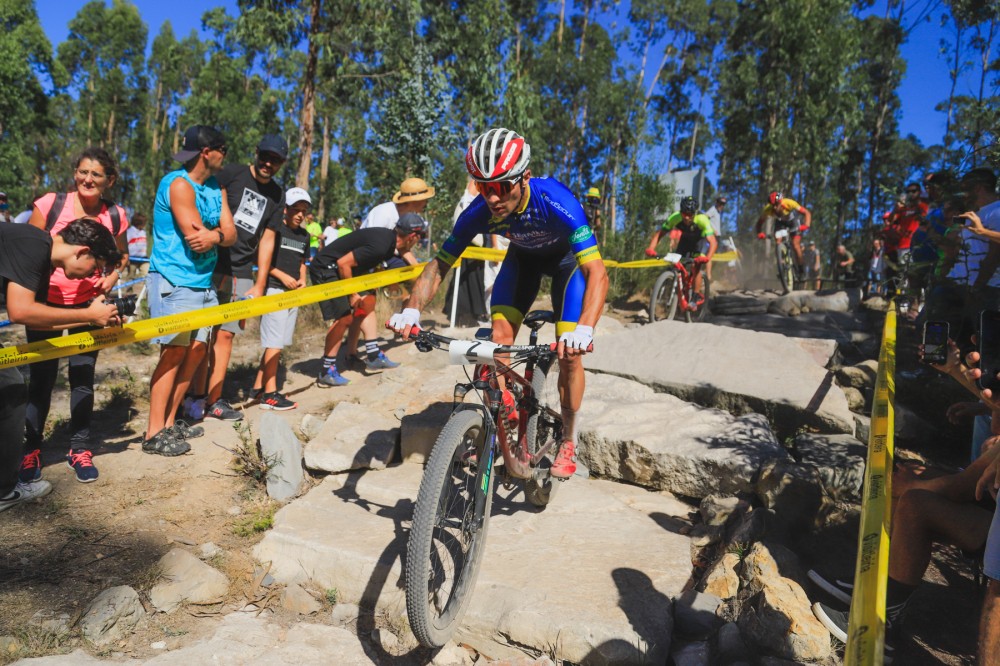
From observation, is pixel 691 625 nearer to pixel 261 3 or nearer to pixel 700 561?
pixel 700 561

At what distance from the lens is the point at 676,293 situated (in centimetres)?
834

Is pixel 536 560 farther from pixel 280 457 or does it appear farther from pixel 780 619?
pixel 280 457

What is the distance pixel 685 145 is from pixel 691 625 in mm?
41415

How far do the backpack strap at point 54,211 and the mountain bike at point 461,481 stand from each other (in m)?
2.46

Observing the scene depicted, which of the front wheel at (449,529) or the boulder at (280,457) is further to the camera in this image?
the boulder at (280,457)

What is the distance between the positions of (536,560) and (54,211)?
3407 mm

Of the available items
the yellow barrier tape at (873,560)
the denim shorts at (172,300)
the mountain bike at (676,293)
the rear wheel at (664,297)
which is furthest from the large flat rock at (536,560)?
the mountain bike at (676,293)

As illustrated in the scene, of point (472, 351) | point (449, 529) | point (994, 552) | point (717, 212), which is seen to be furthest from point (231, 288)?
point (717, 212)

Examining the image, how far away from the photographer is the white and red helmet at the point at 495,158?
3.02m

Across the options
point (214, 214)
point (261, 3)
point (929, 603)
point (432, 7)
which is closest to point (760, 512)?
point (929, 603)

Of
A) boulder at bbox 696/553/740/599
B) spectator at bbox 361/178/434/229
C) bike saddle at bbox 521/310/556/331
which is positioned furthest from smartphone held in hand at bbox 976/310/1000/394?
spectator at bbox 361/178/434/229

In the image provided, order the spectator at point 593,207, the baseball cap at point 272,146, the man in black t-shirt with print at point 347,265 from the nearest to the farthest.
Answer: the baseball cap at point 272,146
the man in black t-shirt with print at point 347,265
the spectator at point 593,207

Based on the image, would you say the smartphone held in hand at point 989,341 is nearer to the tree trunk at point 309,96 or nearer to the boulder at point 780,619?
the boulder at point 780,619

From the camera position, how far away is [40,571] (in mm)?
2791
